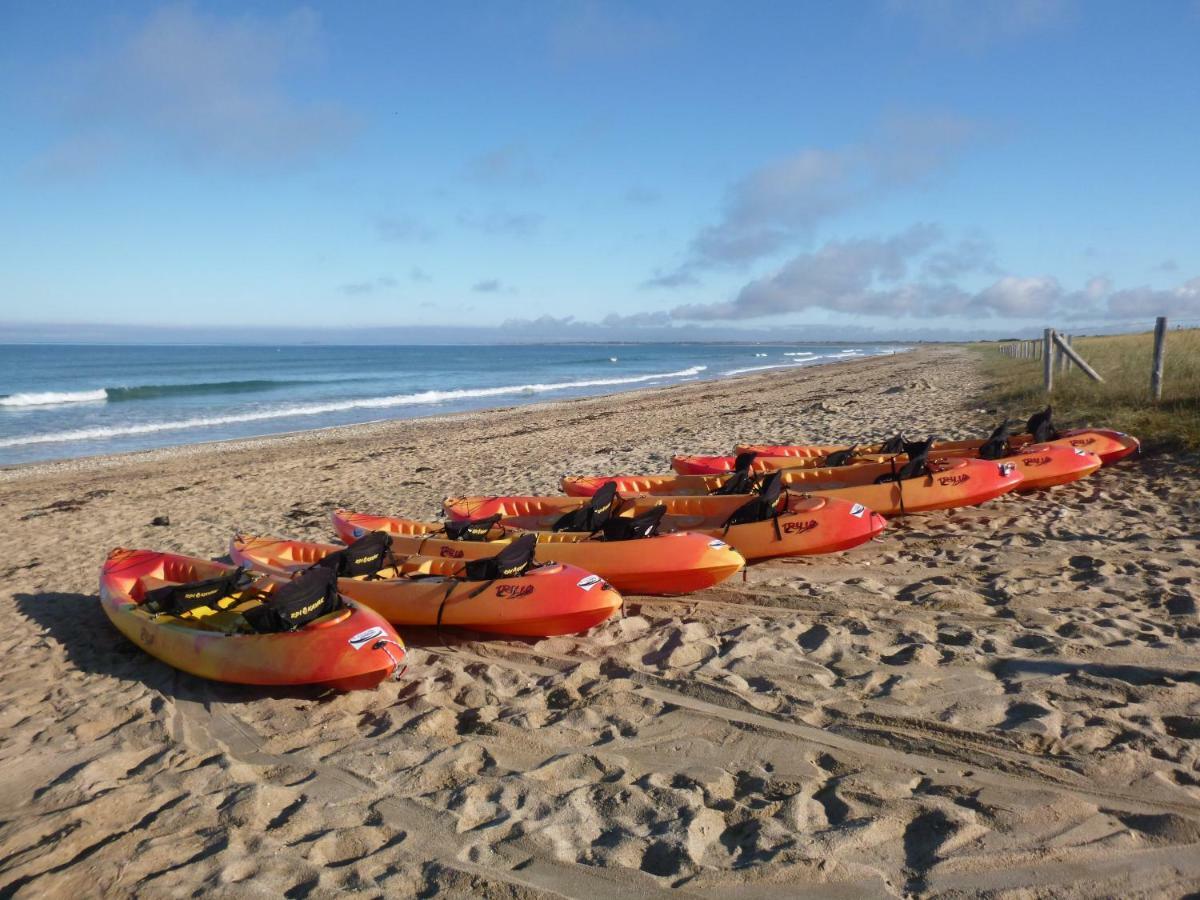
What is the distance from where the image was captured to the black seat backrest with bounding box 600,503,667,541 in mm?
6301

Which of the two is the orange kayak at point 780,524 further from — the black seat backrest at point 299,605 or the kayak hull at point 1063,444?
the black seat backrest at point 299,605

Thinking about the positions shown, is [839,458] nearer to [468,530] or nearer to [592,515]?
[592,515]

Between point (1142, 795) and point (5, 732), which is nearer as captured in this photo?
point (1142, 795)

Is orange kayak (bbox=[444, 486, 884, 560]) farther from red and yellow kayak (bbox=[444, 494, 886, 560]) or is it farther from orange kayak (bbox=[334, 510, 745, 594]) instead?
orange kayak (bbox=[334, 510, 745, 594])

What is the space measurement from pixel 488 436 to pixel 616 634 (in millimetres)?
11751

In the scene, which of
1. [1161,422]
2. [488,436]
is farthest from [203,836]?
[488,436]

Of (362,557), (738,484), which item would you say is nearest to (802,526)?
(738,484)

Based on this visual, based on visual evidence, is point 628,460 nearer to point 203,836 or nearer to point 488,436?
point 488,436

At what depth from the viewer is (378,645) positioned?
14.7ft

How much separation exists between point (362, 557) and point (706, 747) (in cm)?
304

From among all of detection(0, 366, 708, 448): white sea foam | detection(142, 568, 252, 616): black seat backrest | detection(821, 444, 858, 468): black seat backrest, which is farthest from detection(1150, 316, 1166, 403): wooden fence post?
detection(0, 366, 708, 448): white sea foam

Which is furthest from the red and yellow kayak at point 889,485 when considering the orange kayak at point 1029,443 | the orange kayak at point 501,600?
the orange kayak at point 501,600

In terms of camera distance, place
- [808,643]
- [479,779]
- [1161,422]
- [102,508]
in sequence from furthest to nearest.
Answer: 1. [102,508]
2. [1161,422]
3. [808,643]
4. [479,779]

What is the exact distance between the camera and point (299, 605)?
184 inches
